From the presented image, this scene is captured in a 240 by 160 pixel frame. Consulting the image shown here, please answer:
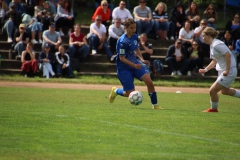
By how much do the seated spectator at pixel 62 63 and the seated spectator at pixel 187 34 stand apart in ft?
16.5

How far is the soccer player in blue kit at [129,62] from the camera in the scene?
13.5 meters

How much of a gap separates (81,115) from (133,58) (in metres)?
2.30

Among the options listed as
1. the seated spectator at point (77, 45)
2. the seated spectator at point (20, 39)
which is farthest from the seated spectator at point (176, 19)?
the seated spectator at point (20, 39)

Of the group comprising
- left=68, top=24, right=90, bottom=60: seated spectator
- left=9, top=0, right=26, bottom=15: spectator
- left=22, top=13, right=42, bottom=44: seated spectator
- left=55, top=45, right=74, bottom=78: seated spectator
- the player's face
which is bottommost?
left=55, top=45, right=74, bottom=78: seated spectator

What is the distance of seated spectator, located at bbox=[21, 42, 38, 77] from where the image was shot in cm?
2377

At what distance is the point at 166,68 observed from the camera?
25109 millimetres

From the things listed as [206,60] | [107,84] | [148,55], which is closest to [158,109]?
[107,84]

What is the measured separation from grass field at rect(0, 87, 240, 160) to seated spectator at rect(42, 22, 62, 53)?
911 centimetres

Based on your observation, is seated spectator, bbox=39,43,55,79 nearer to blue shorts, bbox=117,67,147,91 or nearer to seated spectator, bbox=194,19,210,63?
seated spectator, bbox=194,19,210,63

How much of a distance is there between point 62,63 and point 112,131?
1403cm

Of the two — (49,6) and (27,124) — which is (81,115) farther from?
(49,6)

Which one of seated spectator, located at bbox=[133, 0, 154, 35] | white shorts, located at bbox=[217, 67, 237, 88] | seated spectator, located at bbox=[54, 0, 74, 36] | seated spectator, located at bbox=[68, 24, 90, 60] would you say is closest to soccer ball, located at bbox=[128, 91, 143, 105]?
white shorts, located at bbox=[217, 67, 237, 88]

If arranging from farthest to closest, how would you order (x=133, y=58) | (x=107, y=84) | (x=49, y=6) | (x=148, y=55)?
(x=49, y=6) → (x=148, y=55) → (x=107, y=84) → (x=133, y=58)

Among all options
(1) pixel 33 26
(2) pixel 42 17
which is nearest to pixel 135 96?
(1) pixel 33 26
